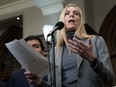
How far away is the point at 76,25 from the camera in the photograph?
6.55 ft

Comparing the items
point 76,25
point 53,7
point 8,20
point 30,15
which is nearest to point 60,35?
point 76,25

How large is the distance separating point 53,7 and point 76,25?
233 cm

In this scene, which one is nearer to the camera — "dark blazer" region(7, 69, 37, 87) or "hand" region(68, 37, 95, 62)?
"hand" region(68, 37, 95, 62)

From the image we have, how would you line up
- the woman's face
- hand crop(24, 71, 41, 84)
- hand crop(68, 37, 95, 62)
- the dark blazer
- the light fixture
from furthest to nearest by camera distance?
1. the light fixture
2. the dark blazer
3. the woman's face
4. hand crop(24, 71, 41, 84)
5. hand crop(68, 37, 95, 62)

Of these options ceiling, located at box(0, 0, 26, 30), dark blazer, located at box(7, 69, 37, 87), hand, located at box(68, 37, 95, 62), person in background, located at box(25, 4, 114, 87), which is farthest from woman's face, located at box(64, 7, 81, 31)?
ceiling, located at box(0, 0, 26, 30)

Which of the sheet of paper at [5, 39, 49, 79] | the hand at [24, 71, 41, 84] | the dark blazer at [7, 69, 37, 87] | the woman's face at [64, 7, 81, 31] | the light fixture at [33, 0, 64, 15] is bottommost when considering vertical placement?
the dark blazer at [7, 69, 37, 87]

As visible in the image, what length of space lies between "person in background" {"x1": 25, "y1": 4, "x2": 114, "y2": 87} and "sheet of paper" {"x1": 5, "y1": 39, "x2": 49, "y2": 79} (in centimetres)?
13

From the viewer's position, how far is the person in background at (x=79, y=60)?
1602 mm

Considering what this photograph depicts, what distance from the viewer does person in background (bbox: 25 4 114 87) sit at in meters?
1.60

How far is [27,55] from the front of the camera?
1646 mm

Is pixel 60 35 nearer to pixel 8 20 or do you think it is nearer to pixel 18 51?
pixel 18 51

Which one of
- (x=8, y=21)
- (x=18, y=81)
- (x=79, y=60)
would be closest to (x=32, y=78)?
(x=79, y=60)

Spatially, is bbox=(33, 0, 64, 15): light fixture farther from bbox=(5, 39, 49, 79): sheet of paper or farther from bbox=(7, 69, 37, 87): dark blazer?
bbox=(5, 39, 49, 79): sheet of paper

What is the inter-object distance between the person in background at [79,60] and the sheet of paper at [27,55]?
13cm
